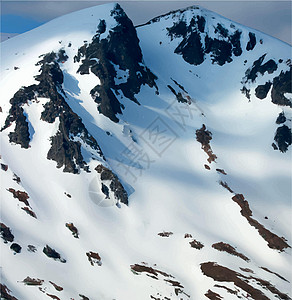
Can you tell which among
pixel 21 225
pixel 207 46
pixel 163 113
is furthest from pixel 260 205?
pixel 207 46

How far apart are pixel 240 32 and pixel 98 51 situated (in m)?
64.5

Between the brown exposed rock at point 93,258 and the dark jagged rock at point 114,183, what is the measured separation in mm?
15144

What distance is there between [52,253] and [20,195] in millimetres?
15580

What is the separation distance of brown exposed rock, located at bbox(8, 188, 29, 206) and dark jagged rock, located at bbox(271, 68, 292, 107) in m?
82.3

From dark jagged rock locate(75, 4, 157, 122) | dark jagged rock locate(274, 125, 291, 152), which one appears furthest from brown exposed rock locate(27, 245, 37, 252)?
dark jagged rock locate(274, 125, 291, 152)

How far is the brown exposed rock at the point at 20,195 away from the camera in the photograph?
262 ft

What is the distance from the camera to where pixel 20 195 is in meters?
80.6

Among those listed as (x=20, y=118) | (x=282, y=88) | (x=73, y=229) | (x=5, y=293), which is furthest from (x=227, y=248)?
(x=282, y=88)

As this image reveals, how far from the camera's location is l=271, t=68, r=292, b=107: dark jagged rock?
386ft

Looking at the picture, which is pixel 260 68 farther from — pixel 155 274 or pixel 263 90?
pixel 155 274

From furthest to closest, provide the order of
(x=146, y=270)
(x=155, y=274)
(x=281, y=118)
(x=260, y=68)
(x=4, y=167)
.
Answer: (x=260, y=68) < (x=281, y=118) < (x=4, y=167) < (x=146, y=270) < (x=155, y=274)

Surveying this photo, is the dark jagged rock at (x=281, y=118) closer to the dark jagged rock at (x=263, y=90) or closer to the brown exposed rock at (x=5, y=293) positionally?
the dark jagged rock at (x=263, y=90)

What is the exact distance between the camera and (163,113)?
11419cm

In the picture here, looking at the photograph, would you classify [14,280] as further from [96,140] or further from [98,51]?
[98,51]
